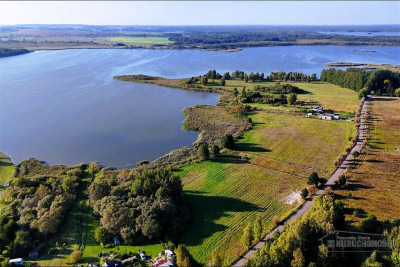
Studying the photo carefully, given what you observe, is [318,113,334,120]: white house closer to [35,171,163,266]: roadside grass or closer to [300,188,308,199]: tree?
[300,188,308,199]: tree

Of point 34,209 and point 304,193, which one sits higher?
point 304,193

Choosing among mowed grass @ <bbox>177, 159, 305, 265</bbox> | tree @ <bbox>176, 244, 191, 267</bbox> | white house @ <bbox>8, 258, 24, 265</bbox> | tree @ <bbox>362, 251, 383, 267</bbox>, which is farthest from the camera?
mowed grass @ <bbox>177, 159, 305, 265</bbox>

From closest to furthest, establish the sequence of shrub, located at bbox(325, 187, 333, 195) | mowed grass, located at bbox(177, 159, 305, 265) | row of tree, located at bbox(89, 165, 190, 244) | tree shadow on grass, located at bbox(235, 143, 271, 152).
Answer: mowed grass, located at bbox(177, 159, 305, 265) → row of tree, located at bbox(89, 165, 190, 244) → shrub, located at bbox(325, 187, 333, 195) → tree shadow on grass, located at bbox(235, 143, 271, 152)

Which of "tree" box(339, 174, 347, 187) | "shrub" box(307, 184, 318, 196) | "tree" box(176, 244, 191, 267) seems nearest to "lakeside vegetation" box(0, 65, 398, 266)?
"tree" box(176, 244, 191, 267)

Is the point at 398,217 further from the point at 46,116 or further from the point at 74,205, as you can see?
the point at 46,116

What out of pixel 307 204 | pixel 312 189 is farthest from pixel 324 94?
pixel 307 204

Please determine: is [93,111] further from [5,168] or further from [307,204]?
[307,204]
